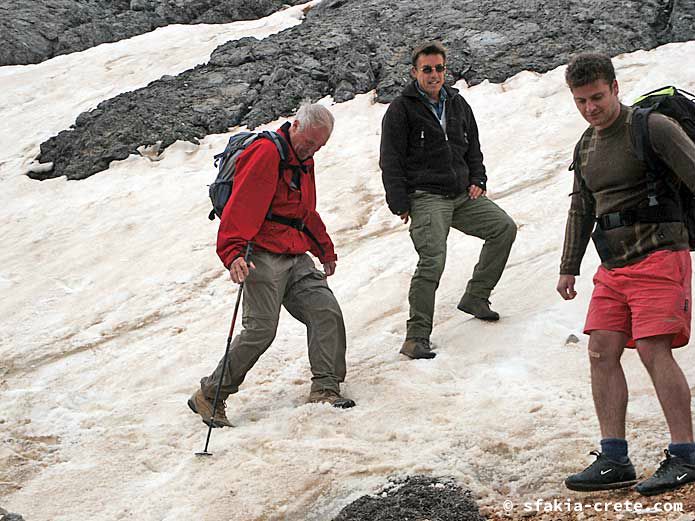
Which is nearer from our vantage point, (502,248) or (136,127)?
(502,248)

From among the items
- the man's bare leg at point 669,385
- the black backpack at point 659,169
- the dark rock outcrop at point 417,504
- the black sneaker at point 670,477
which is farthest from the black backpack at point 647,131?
the dark rock outcrop at point 417,504

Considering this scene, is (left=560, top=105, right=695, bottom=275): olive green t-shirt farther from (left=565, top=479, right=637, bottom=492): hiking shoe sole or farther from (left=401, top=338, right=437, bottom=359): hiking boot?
(left=401, top=338, right=437, bottom=359): hiking boot

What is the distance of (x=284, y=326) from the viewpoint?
896 centimetres

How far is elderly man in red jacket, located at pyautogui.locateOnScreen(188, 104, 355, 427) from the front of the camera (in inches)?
243

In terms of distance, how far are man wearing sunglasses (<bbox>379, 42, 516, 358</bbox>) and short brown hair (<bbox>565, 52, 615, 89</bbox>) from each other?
9.01ft

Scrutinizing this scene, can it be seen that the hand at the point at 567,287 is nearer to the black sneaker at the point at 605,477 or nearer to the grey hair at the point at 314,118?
the black sneaker at the point at 605,477

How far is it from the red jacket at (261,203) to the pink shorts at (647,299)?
261 centimetres

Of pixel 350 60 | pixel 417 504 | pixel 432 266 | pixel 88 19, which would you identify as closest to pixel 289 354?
pixel 432 266

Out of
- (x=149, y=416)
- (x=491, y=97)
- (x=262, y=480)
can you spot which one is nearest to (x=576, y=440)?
(x=262, y=480)

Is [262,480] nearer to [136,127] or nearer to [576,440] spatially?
[576,440]

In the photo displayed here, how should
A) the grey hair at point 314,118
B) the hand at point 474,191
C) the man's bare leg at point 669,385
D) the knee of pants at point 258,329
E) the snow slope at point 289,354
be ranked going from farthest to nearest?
1. the hand at point 474,191
2. the knee of pants at point 258,329
3. the grey hair at point 314,118
4. the snow slope at point 289,354
5. the man's bare leg at point 669,385

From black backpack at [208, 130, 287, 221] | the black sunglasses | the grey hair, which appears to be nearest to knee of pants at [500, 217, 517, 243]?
the black sunglasses

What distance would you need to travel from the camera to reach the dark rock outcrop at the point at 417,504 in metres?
4.57

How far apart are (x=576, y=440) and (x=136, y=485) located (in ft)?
9.57
